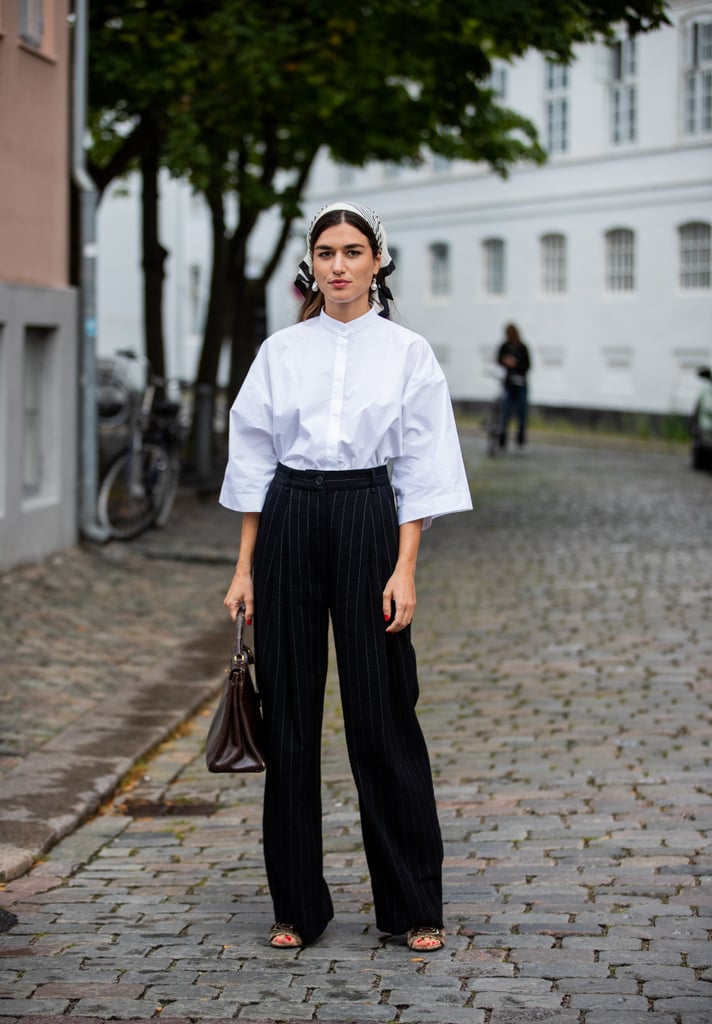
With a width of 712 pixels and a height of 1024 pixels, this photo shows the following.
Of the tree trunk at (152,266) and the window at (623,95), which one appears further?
the window at (623,95)

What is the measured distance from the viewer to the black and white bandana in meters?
4.63

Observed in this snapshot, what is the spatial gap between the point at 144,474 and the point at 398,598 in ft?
34.8

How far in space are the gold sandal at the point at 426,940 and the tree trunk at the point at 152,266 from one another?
15.0 m

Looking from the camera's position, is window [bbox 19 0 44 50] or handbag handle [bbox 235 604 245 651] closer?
handbag handle [bbox 235 604 245 651]

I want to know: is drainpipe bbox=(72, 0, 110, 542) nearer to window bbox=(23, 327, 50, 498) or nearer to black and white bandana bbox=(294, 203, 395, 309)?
window bbox=(23, 327, 50, 498)

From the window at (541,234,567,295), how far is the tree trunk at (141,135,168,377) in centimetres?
1765

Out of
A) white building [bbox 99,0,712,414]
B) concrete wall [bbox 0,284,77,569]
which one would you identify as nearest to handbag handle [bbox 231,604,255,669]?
concrete wall [bbox 0,284,77,569]

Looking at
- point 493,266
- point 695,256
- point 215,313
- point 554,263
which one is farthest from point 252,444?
point 493,266

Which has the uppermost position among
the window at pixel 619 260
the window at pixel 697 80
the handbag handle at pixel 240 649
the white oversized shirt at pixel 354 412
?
the window at pixel 697 80

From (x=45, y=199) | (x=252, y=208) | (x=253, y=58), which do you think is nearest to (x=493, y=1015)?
(x=45, y=199)

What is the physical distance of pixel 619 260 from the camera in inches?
1368

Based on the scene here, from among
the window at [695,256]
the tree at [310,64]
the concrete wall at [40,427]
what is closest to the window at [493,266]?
the window at [695,256]

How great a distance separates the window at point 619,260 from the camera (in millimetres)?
34438

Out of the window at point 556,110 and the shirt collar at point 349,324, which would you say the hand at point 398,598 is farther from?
the window at point 556,110
